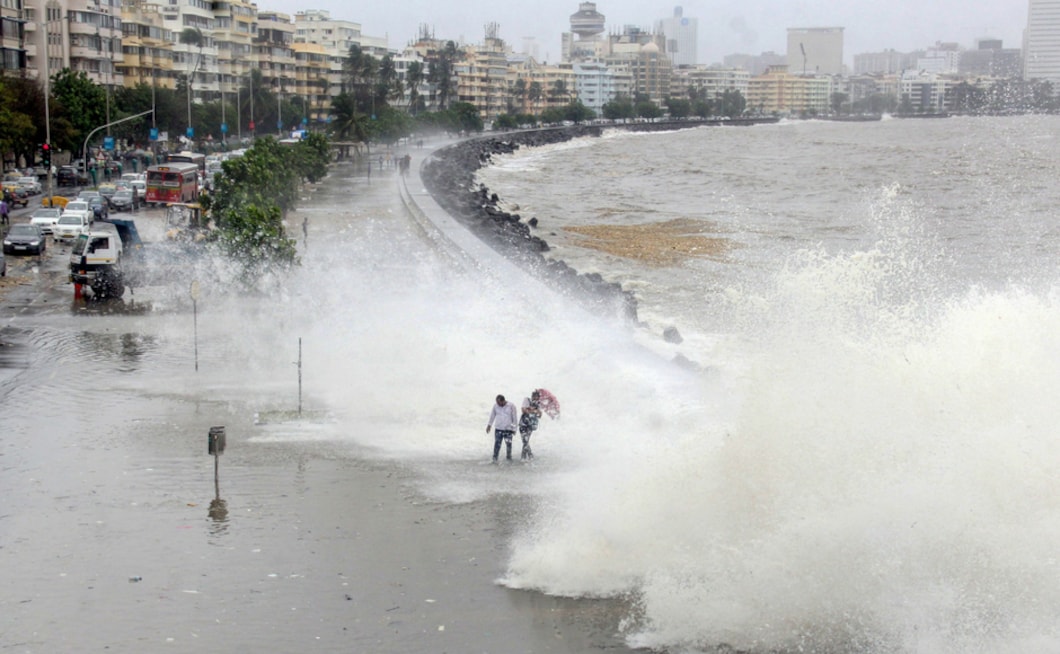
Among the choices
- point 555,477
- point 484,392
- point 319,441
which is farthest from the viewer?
point 484,392

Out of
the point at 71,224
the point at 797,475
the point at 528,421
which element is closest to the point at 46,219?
the point at 71,224

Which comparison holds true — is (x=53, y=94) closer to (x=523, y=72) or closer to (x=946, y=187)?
(x=946, y=187)

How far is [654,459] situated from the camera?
11.5m

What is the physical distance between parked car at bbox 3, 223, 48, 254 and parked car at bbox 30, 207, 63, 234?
82.9 inches

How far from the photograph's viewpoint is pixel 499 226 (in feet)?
141

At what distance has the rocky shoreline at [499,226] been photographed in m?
26.8

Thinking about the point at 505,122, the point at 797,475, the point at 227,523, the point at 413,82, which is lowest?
the point at 227,523

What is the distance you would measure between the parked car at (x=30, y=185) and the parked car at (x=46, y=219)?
10.3 metres

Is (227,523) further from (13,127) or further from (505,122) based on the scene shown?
(505,122)

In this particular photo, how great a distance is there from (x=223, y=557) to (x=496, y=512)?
2.56 m

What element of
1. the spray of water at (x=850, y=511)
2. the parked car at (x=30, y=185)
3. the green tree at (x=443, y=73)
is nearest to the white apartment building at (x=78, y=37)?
the parked car at (x=30, y=185)

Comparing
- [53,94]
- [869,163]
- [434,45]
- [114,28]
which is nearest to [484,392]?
[53,94]

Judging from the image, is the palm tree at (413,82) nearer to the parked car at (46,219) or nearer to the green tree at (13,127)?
the green tree at (13,127)

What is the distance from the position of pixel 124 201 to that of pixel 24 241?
42.8ft
